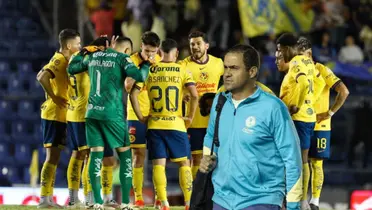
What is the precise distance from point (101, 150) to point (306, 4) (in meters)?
12.0

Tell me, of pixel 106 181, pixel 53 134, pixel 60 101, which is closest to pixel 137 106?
pixel 106 181

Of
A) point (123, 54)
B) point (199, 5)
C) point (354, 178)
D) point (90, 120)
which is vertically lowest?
point (354, 178)

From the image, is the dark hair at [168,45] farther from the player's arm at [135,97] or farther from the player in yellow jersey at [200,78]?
the player in yellow jersey at [200,78]

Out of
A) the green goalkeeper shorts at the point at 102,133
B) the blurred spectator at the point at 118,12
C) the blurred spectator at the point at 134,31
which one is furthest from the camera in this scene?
the blurred spectator at the point at 118,12

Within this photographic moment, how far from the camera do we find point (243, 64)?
303 inches

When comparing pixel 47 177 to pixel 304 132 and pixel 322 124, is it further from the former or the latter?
pixel 322 124

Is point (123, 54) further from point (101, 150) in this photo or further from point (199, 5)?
point (199, 5)

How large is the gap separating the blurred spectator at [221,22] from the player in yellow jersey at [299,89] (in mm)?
9899

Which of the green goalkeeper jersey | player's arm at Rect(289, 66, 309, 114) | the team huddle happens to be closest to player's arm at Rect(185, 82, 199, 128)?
the team huddle

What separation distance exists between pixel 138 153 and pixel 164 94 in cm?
106

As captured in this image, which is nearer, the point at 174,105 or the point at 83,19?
the point at 174,105

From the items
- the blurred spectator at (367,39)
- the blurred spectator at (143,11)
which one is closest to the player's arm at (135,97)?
the blurred spectator at (143,11)

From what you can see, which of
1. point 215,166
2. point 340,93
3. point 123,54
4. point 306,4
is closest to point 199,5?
point 306,4

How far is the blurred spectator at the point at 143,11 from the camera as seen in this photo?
21844 millimetres
